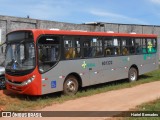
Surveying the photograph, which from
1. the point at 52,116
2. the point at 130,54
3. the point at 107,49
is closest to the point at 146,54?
the point at 130,54

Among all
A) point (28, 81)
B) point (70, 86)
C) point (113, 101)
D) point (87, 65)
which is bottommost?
point (113, 101)

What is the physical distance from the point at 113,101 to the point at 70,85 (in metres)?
2.23

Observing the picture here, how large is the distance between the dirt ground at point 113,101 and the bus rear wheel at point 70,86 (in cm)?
94

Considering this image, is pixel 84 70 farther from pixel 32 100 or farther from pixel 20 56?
pixel 20 56

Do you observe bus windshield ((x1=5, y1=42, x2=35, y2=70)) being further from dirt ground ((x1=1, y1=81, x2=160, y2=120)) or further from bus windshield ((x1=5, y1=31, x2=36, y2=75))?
dirt ground ((x1=1, y1=81, x2=160, y2=120))

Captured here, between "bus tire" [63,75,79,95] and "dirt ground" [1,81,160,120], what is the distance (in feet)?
3.07

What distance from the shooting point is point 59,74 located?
12766 mm

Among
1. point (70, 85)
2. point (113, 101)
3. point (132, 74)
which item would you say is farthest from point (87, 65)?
point (132, 74)

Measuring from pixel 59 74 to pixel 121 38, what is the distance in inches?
201

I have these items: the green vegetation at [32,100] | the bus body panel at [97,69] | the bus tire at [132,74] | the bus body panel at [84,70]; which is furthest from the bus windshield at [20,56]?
the bus tire at [132,74]

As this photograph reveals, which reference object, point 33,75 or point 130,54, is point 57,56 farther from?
point 130,54

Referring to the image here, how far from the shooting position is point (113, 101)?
1197 cm

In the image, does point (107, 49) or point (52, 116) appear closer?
point (52, 116)

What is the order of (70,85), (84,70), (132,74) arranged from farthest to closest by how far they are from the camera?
(132,74)
(84,70)
(70,85)
